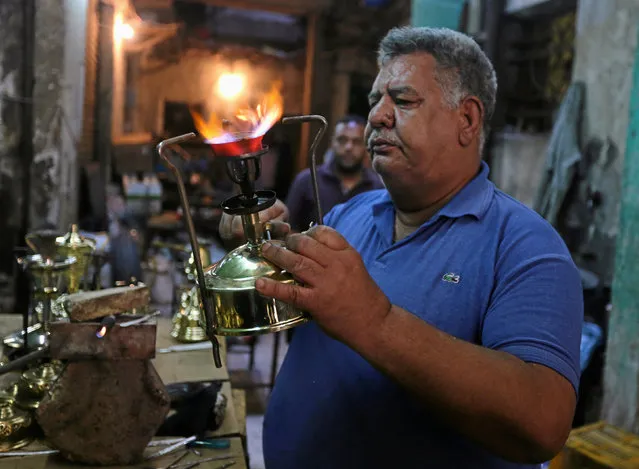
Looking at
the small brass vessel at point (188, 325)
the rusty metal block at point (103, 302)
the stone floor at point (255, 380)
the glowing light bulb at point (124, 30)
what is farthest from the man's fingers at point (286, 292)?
the glowing light bulb at point (124, 30)

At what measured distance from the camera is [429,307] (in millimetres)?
1646

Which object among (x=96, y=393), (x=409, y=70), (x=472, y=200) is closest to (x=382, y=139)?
(x=409, y=70)

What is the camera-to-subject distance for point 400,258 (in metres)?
1.79

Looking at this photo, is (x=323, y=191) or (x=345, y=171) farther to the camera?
(x=345, y=171)

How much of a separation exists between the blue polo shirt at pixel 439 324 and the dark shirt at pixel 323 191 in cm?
291

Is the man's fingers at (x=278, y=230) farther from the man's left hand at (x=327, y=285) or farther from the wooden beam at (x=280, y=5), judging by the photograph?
the wooden beam at (x=280, y=5)

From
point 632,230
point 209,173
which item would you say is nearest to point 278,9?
point 209,173

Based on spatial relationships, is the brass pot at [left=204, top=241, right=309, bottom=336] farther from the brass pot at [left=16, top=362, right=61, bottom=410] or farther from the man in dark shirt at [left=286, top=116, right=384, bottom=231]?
the man in dark shirt at [left=286, top=116, right=384, bottom=231]

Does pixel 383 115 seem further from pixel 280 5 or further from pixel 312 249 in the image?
pixel 280 5

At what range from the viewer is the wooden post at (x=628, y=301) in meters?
3.97

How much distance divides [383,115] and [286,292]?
77cm

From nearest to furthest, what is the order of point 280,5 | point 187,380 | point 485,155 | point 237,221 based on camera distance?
point 237,221, point 187,380, point 485,155, point 280,5

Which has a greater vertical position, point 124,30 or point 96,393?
point 124,30

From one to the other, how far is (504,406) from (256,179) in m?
0.68
